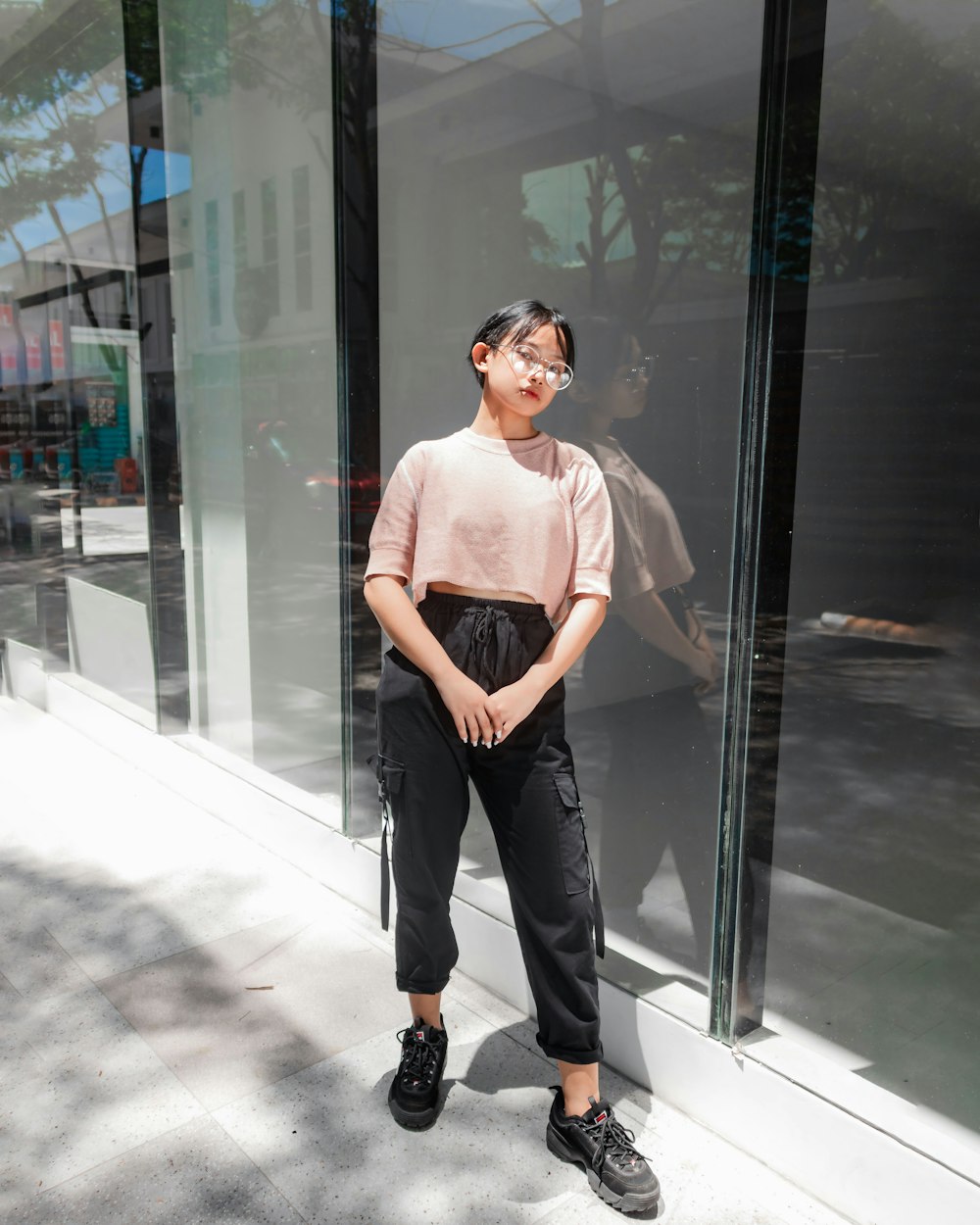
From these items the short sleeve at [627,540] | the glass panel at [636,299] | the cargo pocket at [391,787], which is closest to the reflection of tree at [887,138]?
the glass panel at [636,299]

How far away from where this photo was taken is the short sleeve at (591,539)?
Result: 245cm

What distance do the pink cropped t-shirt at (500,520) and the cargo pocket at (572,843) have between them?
0.42 meters

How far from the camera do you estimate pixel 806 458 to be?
2.39 metres

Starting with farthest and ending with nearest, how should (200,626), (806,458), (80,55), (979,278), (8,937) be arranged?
(80,55) → (200,626) → (8,937) → (806,458) → (979,278)

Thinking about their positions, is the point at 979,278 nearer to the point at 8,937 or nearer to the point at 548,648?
the point at 548,648

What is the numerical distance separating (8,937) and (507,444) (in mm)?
2504

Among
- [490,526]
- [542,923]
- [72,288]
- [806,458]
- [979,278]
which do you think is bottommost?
[542,923]

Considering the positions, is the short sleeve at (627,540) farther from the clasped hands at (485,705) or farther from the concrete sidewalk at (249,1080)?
the concrete sidewalk at (249,1080)

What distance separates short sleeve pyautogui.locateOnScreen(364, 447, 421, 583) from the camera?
2502 millimetres

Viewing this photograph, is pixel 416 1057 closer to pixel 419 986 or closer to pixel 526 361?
pixel 419 986

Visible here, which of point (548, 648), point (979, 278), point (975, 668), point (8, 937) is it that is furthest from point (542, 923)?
point (8, 937)

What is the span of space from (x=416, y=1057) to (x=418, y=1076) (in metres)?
0.05

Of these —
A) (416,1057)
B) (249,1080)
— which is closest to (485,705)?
(416,1057)

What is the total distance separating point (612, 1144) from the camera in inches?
95.2
